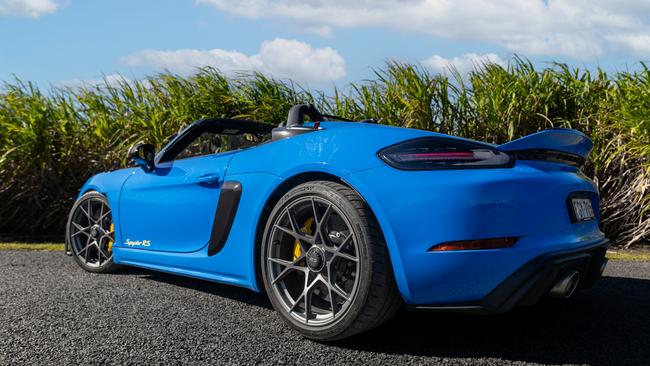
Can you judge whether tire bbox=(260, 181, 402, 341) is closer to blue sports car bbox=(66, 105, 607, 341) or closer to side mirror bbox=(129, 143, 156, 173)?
blue sports car bbox=(66, 105, 607, 341)

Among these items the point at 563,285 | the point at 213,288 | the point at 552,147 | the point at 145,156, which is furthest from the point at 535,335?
the point at 145,156

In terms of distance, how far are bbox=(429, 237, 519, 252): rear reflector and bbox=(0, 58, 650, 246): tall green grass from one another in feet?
14.6

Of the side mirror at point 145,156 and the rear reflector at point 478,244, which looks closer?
the rear reflector at point 478,244

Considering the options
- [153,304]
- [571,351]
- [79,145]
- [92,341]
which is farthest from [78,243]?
[571,351]

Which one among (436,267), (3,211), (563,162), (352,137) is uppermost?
(352,137)

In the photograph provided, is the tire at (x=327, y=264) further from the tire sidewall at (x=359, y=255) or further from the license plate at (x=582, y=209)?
the license plate at (x=582, y=209)

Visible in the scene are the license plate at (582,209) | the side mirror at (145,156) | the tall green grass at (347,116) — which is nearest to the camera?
the license plate at (582,209)

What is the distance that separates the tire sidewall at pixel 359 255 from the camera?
2.77m

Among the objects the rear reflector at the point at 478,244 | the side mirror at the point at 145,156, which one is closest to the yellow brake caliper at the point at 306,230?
the rear reflector at the point at 478,244

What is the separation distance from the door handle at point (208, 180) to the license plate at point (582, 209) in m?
1.89

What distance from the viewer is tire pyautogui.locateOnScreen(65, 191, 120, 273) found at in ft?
16.2

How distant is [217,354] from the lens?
111 inches

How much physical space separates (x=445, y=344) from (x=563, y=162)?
1095 millimetres

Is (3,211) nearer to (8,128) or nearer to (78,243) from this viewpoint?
(8,128)
